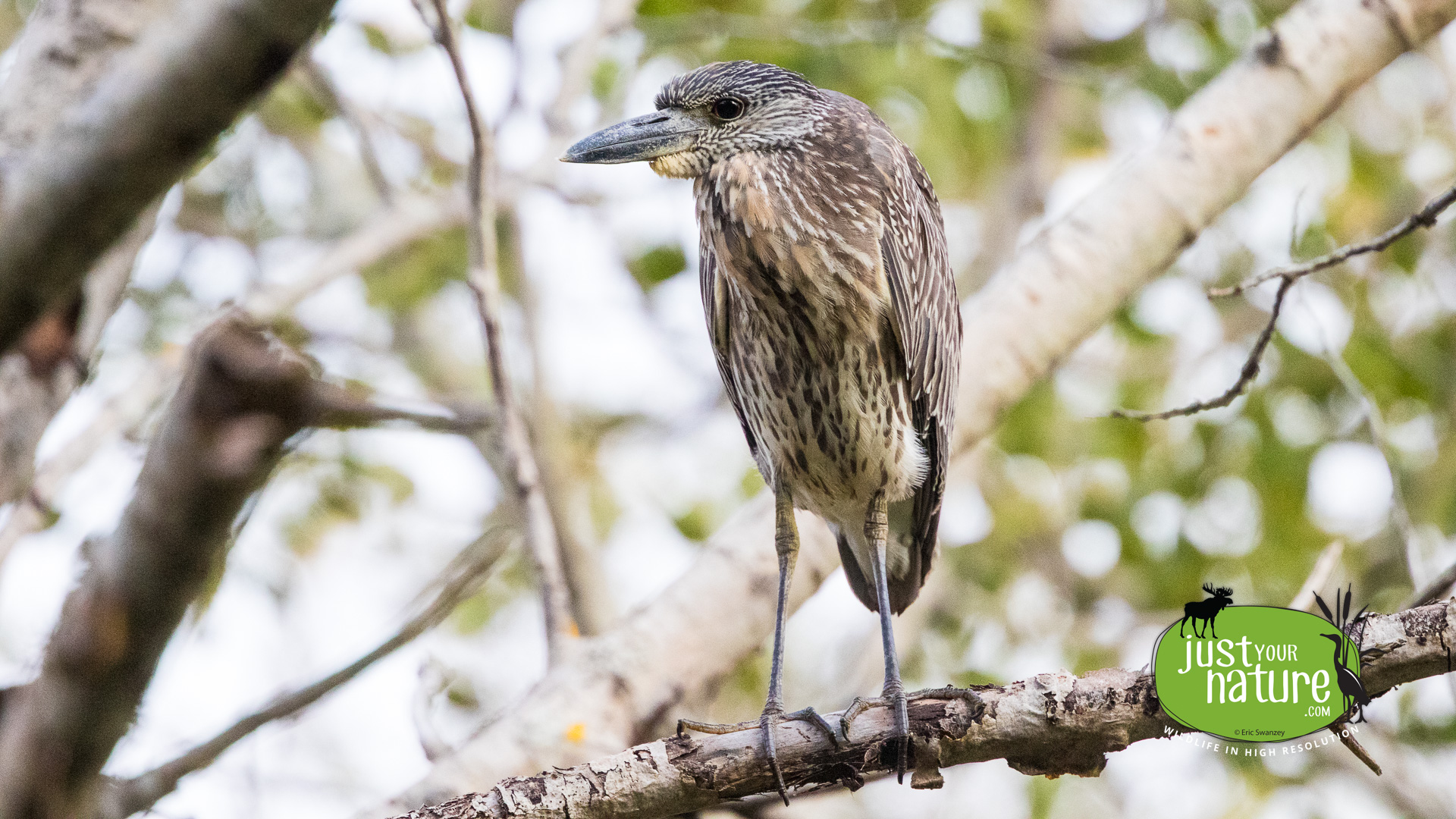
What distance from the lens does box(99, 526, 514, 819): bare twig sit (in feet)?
4.76

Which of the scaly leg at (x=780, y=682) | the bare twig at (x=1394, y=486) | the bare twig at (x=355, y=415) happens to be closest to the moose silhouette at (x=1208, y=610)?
the bare twig at (x=1394, y=486)

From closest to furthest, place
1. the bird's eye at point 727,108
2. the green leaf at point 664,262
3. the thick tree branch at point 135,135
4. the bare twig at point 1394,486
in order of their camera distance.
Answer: the thick tree branch at point 135,135, the bare twig at point 1394,486, the bird's eye at point 727,108, the green leaf at point 664,262

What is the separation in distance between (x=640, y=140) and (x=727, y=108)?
268mm

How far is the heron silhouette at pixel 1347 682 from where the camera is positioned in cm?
189

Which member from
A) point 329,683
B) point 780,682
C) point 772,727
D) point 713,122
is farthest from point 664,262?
point 329,683

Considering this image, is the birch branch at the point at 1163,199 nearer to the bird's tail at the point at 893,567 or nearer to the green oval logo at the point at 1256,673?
the bird's tail at the point at 893,567

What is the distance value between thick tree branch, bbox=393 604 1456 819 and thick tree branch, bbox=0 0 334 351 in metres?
1.06

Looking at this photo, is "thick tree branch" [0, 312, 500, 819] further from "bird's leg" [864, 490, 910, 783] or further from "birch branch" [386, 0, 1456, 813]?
"birch branch" [386, 0, 1456, 813]

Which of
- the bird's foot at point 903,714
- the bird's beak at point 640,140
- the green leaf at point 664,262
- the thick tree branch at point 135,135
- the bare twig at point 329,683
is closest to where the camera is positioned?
the thick tree branch at point 135,135

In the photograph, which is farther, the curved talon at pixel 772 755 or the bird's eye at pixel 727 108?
the bird's eye at pixel 727 108

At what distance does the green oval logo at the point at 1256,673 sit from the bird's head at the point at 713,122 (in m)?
1.55

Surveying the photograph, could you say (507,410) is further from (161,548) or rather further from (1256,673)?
(161,548)

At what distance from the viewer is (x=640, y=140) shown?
301 centimetres

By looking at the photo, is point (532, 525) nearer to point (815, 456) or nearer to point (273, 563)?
point (815, 456)
